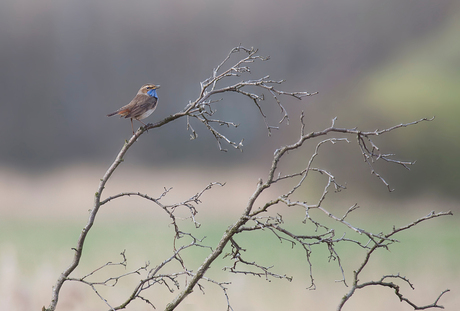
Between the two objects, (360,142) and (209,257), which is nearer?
(360,142)

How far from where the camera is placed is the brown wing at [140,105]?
11.9 ft

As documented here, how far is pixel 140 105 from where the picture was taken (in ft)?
12.0

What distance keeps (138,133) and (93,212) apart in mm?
538

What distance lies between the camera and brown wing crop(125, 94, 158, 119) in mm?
3627

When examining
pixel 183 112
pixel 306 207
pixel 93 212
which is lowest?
pixel 306 207

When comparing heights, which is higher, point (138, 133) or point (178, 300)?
point (138, 133)

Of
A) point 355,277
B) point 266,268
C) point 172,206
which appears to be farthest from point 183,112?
point 355,277

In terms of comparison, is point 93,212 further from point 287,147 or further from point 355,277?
point 355,277

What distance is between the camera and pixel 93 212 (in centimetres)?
264

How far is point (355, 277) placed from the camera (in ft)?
7.48

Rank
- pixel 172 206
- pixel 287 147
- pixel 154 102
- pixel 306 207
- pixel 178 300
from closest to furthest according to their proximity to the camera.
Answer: pixel 306 207 → pixel 287 147 → pixel 178 300 → pixel 172 206 → pixel 154 102

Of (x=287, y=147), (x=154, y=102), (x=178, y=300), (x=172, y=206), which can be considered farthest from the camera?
(x=154, y=102)

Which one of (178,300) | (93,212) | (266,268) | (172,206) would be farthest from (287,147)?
(93,212)

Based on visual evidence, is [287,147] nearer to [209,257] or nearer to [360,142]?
[360,142]
